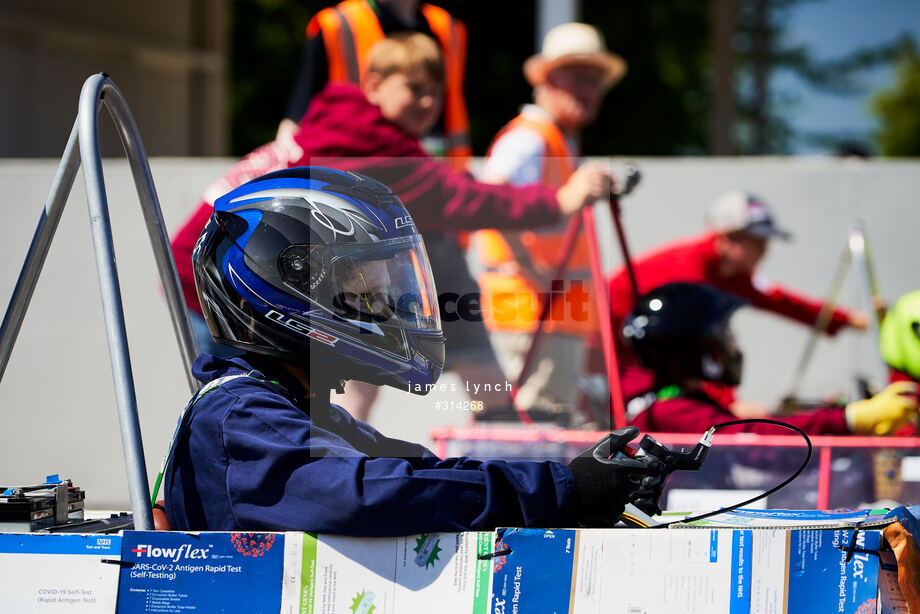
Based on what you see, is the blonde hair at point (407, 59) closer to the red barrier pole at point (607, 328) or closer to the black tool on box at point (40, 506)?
the red barrier pole at point (607, 328)

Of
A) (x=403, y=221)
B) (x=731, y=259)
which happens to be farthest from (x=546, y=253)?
(x=403, y=221)

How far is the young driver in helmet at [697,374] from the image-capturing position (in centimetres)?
398

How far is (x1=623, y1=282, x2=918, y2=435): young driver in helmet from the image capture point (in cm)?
398

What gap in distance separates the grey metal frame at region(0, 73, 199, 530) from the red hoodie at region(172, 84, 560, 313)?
0.60 metres

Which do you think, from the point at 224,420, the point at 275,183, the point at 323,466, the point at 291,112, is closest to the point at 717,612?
the point at 323,466

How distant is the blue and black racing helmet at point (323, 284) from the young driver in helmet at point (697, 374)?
200cm

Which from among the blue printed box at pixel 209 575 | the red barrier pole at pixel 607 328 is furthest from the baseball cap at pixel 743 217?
the blue printed box at pixel 209 575

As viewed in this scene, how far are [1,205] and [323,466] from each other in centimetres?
472

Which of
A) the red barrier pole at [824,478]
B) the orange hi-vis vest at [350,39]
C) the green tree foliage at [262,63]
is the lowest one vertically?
the red barrier pole at [824,478]

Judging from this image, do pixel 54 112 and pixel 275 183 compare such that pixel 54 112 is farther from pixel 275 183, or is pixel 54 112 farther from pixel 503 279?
pixel 275 183

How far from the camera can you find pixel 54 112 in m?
9.13

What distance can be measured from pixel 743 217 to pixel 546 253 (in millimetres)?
1619

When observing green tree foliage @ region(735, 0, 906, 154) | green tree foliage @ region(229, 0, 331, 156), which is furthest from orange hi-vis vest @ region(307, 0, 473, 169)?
green tree foliage @ region(735, 0, 906, 154)

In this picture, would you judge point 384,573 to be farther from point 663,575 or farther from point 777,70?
point 777,70
